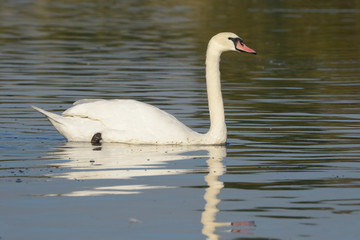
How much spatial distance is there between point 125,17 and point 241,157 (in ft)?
118

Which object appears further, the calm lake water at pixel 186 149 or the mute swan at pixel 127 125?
the mute swan at pixel 127 125

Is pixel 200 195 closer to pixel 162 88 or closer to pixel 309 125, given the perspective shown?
pixel 309 125

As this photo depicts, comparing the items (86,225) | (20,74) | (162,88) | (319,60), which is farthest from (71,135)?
(319,60)

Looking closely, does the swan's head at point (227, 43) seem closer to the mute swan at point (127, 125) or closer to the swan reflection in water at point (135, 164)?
the mute swan at point (127, 125)

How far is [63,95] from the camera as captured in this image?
1983 centimetres

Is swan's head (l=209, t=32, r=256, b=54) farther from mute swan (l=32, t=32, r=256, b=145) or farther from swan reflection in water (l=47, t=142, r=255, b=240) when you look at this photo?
swan reflection in water (l=47, t=142, r=255, b=240)

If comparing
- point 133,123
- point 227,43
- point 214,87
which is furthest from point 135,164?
point 227,43

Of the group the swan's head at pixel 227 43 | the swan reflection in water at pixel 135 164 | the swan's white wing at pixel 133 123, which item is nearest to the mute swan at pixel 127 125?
the swan's white wing at pixel 133 123

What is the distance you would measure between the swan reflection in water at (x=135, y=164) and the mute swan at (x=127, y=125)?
0.36 ft

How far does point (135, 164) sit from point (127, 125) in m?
1.79

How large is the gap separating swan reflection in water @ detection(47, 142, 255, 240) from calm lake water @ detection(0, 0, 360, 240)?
0.06 feet

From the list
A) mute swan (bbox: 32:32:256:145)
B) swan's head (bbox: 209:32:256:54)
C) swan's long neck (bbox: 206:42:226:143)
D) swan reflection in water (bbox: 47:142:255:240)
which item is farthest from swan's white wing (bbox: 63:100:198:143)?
swan's head (bbox: 209:32:256:54)

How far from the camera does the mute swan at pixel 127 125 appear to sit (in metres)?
13.9

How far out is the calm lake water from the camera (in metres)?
9.08
